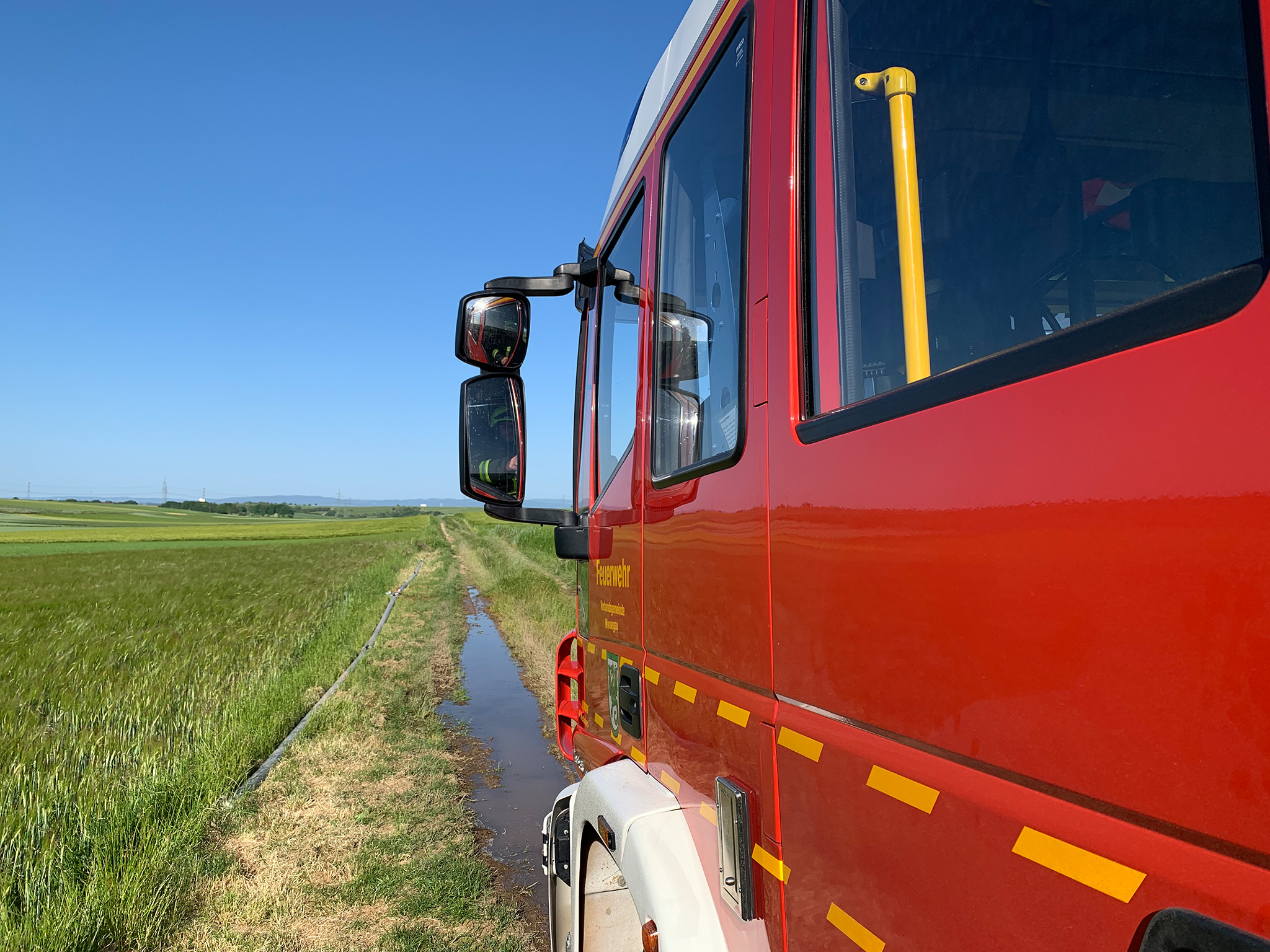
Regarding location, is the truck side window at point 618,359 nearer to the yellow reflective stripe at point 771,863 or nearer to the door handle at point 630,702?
the door handle at point 630,702

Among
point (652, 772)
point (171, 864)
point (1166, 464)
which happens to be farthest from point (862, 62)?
point (171, 864)

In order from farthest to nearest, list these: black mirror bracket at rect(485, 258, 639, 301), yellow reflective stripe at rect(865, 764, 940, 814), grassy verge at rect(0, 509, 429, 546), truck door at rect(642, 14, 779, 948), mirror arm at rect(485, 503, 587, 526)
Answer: grassy verge at rect(0, 509, 429, 546)
mirror arm at rect(485, 503, 587, 526)
black mirror bracket at rect(485, 258, 639, 301)
truck door at rect(642, 14, 779, 948)
yellow reflective stripe at rect(865, 764, 940, 814)

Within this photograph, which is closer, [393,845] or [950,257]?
[950,257]

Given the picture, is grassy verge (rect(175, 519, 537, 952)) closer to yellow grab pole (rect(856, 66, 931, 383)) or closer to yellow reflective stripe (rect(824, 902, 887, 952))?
yellow reflective stripe (rect(824, 902, 887, 952))

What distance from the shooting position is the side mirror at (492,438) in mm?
2609

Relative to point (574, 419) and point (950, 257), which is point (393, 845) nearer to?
point (574, 419)

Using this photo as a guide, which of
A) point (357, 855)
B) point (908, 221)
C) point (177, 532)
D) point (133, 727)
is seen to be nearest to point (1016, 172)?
point (908, 221)

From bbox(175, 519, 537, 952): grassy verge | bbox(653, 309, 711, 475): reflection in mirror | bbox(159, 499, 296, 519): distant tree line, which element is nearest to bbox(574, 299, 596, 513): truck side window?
bbox(653, 309, 711, 475): reflection in mirror

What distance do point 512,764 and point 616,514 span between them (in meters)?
4.78

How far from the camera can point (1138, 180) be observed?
82 centimetres

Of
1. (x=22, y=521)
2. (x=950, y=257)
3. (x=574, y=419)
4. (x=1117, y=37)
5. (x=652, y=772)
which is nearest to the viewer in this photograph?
(x=1117, y=37)

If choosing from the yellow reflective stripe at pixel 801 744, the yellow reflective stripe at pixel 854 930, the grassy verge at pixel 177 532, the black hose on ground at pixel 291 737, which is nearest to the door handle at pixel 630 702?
the yellow reflective stripe at pixel 801 744

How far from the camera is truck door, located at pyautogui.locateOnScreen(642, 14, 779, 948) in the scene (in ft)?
4.48

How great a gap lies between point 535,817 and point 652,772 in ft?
12.3
